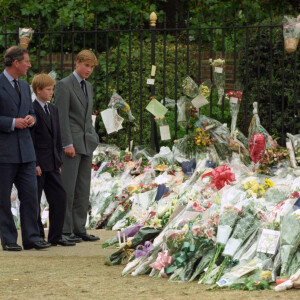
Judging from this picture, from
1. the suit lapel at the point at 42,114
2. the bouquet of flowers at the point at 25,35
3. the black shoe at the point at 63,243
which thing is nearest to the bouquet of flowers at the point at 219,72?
the bouquet of flowers at the point at 25,35

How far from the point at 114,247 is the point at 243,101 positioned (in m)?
4.63

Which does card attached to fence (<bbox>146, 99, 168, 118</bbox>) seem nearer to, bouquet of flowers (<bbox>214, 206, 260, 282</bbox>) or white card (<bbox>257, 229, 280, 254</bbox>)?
bouquet of flowers (<bbox>214, 206, 260, 282</bbox>)

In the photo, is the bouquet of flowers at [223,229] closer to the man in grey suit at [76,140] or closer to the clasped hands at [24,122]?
the clasped hands at [24,122]

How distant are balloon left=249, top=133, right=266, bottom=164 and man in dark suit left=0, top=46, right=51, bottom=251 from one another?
2.94 metres

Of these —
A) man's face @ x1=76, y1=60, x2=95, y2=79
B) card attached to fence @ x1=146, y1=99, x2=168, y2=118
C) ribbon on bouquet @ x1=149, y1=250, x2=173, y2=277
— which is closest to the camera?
ribbon on bouquet @ x1=149, y1=250, x2=173, y2=277

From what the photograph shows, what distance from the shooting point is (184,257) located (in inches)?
207

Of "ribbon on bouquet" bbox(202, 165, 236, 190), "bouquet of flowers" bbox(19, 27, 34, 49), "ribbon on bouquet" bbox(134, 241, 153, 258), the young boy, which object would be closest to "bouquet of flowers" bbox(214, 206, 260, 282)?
"ribbon on bouquet" bbox(134, 241, 153, 258)

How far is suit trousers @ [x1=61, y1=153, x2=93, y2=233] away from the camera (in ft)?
22.9

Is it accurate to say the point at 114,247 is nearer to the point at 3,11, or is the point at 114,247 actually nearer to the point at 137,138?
the point at 137,138

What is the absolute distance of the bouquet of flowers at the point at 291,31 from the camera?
924 cm

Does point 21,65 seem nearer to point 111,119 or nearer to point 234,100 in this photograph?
point 111,119

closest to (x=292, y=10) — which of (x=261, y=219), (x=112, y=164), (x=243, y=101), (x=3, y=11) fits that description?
(x=243, y=101)

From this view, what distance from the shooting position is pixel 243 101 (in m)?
10.8

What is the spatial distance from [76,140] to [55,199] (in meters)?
0.58
